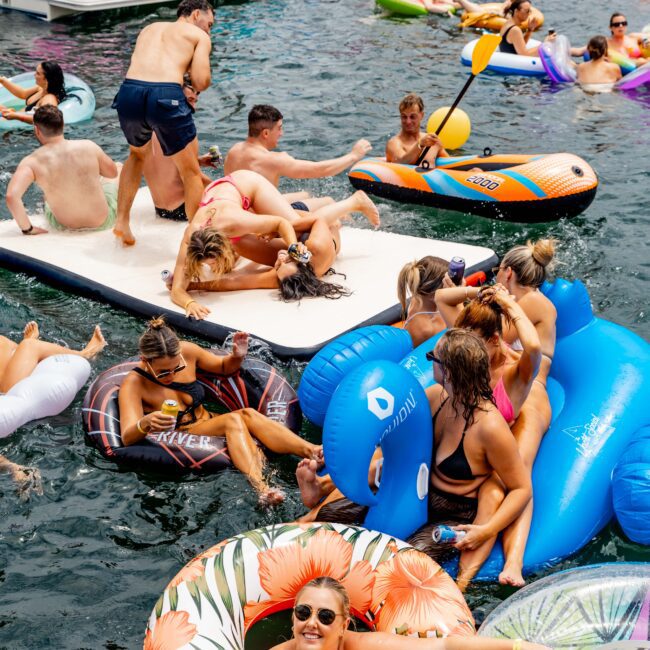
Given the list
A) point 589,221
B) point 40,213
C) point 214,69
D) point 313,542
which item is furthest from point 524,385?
point 214,69

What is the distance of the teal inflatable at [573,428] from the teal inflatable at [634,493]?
0.38 feet

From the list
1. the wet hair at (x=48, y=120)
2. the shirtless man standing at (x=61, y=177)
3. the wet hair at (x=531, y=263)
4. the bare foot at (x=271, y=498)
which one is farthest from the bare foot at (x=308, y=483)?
the wet hair at (x=48, y=120)

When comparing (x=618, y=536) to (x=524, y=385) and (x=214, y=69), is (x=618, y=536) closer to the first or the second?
(x=524, y=385)

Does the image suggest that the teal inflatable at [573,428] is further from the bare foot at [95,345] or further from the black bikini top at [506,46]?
the black bikini top at [506,46]

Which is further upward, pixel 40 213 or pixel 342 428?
pixel 342 428

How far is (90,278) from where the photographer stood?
23.6ft

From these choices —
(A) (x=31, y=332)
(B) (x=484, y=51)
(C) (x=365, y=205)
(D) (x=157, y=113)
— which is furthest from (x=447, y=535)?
(B) (x=484, y=51)

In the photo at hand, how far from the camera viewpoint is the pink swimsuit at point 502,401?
4625mm

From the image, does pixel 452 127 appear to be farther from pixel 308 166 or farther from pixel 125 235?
pixel 125 235

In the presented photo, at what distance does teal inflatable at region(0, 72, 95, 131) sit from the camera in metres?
11.0

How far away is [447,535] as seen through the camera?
4238 mm

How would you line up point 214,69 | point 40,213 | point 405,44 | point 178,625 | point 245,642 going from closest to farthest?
point 178,625 → point 245,642 → point 40,213 → point 214,69 → point 405,44

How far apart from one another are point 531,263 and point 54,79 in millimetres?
7459

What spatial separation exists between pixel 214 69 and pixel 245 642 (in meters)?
10.7
